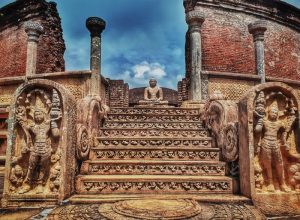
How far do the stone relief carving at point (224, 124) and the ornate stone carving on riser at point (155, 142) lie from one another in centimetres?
27

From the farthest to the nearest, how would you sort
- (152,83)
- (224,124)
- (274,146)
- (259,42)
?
(152,83), (259,42), (224,124), (274,146)

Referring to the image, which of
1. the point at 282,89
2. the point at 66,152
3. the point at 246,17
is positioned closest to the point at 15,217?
the point at 66,152

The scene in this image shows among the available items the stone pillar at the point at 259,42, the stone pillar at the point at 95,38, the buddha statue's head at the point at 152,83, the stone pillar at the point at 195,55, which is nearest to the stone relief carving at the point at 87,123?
the stone pillar at the point at 95,38

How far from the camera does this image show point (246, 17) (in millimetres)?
14555

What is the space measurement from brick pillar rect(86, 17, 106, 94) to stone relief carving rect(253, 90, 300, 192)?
177 inches

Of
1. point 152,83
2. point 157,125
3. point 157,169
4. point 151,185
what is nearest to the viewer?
point 151,185

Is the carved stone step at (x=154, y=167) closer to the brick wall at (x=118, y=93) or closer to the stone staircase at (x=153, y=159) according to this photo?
the stone staircase at (x=153, y=159)

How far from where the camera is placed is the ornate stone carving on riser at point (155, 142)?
5.02 metres

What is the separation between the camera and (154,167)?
4363 millimetres

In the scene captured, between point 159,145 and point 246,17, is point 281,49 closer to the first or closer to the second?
point 246,17

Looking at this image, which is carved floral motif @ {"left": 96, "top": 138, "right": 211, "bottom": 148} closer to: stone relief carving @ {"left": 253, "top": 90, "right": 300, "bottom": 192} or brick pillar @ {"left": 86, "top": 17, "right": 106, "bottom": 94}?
stone relief carving @ {"left": 253, "top": 90, "right": 300, "bottom": 192}

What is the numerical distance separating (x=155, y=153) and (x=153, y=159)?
118 millimetres

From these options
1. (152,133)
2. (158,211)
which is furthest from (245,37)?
(158,211)

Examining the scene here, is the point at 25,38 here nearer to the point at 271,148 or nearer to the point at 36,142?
the point at 36,142
